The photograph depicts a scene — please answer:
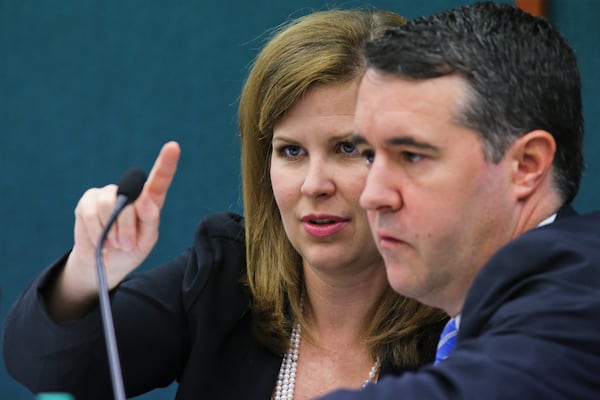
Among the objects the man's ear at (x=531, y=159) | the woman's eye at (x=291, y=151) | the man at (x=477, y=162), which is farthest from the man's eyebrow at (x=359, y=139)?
the woman's eye at (x=291, y=151)

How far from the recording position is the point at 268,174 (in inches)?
79.0

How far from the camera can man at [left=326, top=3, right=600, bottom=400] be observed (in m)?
1.26

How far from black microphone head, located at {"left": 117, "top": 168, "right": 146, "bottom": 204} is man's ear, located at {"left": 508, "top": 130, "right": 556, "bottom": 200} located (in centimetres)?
51

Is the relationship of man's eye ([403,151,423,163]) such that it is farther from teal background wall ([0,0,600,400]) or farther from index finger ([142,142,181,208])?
teal background wall ([0,0,600,400])

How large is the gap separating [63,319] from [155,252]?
1.66m

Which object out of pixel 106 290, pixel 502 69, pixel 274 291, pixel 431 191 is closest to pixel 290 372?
pixel 274 291

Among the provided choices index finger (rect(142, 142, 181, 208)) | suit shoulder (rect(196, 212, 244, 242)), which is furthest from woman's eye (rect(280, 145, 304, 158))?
index finger (rect(142, 142, 181, 208))

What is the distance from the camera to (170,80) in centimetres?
336

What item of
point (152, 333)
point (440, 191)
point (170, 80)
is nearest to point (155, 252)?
point (170, 80)

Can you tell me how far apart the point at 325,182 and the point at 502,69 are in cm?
51

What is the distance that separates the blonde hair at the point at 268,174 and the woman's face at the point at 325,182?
0.04 m

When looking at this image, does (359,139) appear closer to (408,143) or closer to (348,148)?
(408,143)

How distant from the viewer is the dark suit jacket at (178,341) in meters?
1.80

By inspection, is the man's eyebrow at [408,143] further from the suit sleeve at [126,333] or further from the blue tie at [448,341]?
the suit sleeve at [126,333]
